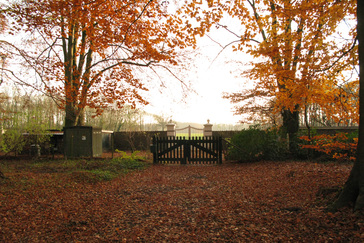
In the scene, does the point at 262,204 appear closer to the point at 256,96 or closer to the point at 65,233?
the point at 65,233

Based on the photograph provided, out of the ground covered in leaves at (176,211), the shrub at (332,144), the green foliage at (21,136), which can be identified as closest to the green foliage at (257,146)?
the ground covered in leaves at (176,211)

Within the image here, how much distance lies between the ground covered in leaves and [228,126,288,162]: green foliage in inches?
133

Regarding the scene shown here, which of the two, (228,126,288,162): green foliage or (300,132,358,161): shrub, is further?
(228,126,288,162): green foliage

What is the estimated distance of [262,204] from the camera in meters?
4.80

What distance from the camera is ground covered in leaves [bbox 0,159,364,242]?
352 centimetres

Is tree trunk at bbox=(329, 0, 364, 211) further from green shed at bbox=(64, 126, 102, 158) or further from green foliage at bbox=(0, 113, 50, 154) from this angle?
green foliage at bbox=(0, 113, 50, 154)

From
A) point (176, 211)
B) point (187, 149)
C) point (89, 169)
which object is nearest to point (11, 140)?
point (89, 169)

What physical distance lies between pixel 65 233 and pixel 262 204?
335 cm

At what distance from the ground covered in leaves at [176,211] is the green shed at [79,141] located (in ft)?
18.3

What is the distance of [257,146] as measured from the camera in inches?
420

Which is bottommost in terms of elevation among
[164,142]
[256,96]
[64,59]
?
[164,142]

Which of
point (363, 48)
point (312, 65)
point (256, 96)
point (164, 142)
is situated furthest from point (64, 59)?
point (363, 48)

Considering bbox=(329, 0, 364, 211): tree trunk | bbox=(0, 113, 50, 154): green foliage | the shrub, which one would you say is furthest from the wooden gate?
bbox=(329, 0, 364, 211): tree trunk

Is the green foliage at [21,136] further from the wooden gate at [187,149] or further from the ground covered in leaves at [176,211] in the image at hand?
the ground covered in leaves at [176,211]
